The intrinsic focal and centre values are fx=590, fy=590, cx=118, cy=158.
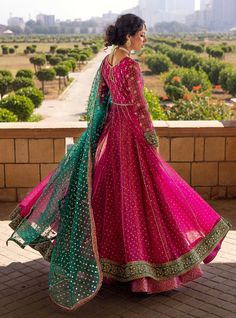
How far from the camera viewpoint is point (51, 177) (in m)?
3.06

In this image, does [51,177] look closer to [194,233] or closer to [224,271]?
[194,233]

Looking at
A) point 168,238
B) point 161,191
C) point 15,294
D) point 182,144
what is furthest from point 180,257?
point 182,144

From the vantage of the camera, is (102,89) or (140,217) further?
(102,89)

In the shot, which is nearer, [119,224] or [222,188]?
[119,224]

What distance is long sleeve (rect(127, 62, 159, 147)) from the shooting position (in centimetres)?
283

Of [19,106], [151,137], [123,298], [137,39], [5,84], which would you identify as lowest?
[5,84]

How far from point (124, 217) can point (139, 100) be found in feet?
1.87

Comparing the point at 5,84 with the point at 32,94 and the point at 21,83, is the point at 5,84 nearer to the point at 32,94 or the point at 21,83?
the point at 21,83

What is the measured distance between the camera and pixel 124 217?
275 centimetres

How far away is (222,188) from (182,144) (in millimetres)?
485

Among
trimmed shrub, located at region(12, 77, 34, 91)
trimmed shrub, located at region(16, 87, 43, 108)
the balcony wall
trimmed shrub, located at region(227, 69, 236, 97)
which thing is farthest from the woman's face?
trimmed shrub, located at region(227, 69, 236, 97)

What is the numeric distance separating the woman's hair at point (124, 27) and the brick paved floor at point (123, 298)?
1.23 meters

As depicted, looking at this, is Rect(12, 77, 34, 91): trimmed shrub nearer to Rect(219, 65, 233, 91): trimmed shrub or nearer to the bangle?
Rect(219, 65, 233, 91): trimmed shrub

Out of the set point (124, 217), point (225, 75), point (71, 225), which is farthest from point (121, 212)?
point (225, 75)
